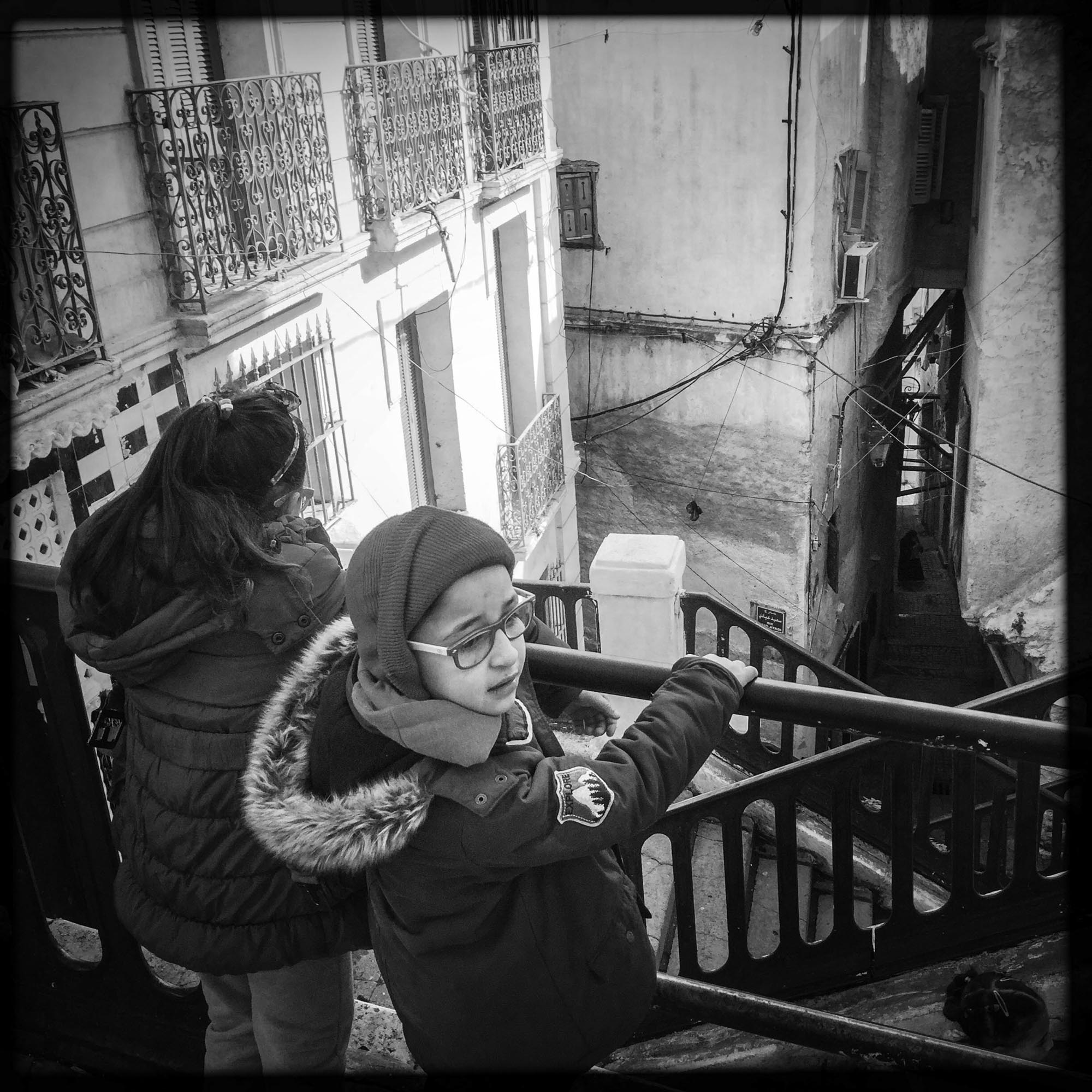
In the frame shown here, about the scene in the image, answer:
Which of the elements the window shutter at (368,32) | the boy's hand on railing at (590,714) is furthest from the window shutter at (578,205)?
the boy's hand on railing at (590,714)

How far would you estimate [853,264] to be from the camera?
1369 centimetres

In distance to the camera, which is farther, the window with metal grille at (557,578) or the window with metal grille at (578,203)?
the window with metal grille at (578,203)

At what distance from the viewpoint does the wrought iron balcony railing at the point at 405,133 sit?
7.75m

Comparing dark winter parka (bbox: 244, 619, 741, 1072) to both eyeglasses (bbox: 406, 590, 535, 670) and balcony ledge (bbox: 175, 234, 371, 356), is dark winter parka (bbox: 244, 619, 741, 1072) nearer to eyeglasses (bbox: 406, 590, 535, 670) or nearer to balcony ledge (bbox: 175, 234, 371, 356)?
eyeglasses (bbox: 406, 590, 535, 670)

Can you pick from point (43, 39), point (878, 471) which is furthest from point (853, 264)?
point (43, 39)

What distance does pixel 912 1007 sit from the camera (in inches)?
133

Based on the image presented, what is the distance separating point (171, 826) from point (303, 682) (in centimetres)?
43

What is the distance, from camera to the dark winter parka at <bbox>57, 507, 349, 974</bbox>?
2104mm

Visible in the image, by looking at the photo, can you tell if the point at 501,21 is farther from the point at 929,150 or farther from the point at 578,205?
the point at 929,150

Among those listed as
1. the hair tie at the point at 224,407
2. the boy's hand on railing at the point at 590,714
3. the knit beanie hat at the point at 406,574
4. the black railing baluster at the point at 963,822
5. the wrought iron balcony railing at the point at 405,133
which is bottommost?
the black railing baluster at the point at 963,822

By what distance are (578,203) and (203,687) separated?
13.7 meters

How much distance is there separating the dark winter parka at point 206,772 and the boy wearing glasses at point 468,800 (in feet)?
0.50

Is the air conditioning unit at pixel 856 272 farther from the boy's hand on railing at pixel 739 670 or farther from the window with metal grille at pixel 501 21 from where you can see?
the boy's hand on railing at pixel 739 670

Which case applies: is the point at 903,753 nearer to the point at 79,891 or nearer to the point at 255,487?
the point at 255,487
